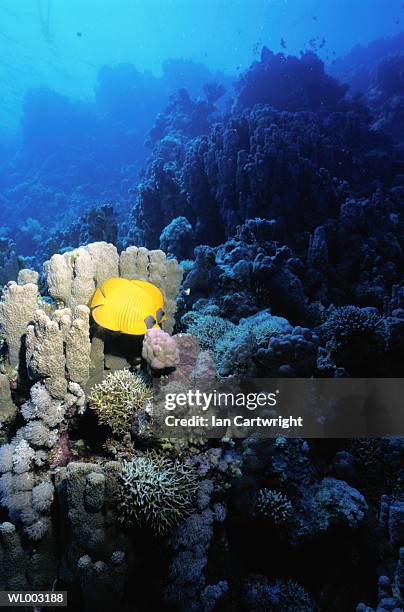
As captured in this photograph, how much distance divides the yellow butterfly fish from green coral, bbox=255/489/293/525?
211 cm

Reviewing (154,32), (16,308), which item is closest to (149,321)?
(16,308)

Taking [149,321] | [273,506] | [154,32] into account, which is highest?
[154,32]

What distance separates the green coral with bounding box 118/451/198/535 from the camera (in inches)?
73.4

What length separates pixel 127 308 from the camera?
6.63 ft

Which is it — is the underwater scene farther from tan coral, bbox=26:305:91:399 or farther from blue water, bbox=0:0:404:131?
blue water, bbox=0:0:404:131

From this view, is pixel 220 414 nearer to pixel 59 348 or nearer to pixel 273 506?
pixel 59 348

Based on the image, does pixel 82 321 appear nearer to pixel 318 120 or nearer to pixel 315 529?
pixel 315 529

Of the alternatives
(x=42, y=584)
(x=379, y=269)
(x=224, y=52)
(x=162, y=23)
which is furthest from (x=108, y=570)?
(x=162, y=23)

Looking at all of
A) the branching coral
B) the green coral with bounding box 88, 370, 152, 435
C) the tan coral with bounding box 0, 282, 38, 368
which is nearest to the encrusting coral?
the green coral with bounding box 88, 370, 152, 435

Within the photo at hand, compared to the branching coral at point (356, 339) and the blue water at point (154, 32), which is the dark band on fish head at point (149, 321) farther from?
the blue water at point (154, 32)

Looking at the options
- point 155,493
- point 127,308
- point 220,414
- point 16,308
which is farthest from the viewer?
point 16,308

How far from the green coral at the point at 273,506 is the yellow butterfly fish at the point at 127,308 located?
2106 mm

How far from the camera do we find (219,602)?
2.56 m

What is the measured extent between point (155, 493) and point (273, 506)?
1642 millimetres
